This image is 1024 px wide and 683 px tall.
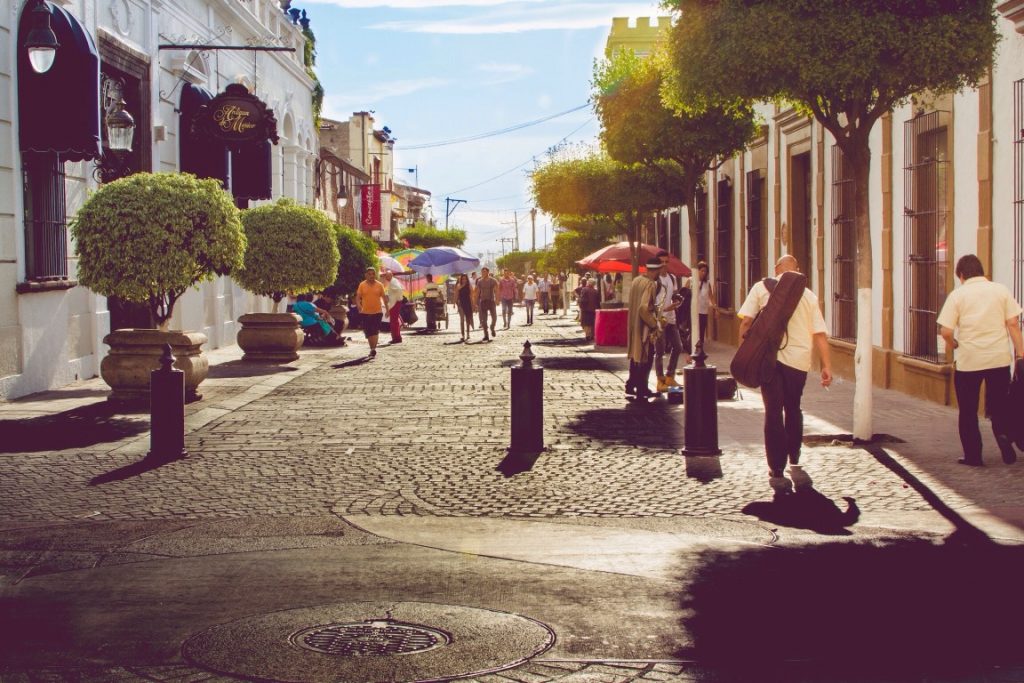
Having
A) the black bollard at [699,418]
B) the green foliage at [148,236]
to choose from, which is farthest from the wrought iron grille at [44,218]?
the black bollard at [699,418]

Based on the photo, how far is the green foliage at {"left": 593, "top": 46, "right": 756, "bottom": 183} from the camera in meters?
19.2

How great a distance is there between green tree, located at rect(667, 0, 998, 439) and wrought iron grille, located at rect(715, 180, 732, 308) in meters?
15.2

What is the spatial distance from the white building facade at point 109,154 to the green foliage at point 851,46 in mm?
8330

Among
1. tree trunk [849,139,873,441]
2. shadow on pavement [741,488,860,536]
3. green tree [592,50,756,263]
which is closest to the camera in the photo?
shadow on pavement [741,488,860,536]

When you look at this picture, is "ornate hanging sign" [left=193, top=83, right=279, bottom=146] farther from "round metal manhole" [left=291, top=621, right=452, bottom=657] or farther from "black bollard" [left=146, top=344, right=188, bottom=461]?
"round metal manhole" [left=291, top=621, right=452, bottom=657]

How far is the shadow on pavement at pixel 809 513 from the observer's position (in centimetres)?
725

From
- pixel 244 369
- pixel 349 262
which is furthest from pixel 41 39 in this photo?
pixel 349 262

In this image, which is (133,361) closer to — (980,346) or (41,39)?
(41,39)

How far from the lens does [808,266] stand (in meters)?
20.3

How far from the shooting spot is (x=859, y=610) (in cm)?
533

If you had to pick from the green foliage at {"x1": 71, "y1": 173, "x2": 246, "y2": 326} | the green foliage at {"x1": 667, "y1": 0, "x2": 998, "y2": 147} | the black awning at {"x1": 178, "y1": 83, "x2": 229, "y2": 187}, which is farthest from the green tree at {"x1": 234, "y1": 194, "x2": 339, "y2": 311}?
the green foliage at {"x1": 667, "y1": 0, "x2": 998, "y2": 147}

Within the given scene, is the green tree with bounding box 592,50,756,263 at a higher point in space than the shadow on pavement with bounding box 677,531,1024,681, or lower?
higher

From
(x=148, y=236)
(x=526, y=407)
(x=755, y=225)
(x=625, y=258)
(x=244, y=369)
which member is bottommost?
(x=244, y=369)

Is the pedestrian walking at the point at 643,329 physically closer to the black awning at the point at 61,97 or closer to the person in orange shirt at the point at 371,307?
the black awning at the point at 61,97
